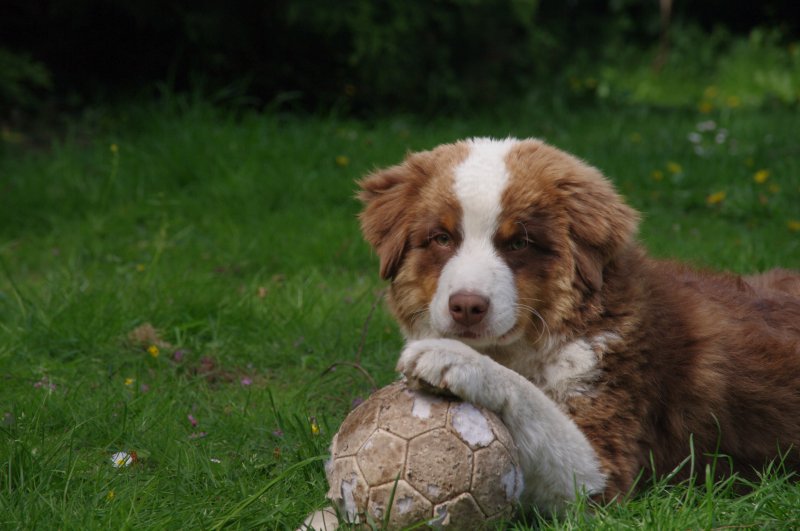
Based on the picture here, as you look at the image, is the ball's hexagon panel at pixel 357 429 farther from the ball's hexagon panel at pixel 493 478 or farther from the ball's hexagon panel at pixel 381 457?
Result: the ball's hexagon panel at pixel 493 478

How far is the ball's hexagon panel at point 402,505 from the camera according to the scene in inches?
117

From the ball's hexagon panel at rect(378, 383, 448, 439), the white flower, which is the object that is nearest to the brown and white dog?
the ball's hexagon panel at rect(378, 383, 448, 439)

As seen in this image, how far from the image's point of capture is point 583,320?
3553mm

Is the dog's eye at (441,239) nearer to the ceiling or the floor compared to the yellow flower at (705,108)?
nearer to the ceiling

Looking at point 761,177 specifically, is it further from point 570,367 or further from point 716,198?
point 570,367

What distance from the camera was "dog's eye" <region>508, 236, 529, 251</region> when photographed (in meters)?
3.60

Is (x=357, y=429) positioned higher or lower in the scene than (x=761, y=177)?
higher

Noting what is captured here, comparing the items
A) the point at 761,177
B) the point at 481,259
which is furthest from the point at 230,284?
the point at 761,177

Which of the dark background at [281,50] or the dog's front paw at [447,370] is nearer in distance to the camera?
the dog's front paw at [447,370]

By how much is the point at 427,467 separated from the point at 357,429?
30 cm

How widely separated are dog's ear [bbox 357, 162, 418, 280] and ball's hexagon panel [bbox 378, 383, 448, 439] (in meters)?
0.79

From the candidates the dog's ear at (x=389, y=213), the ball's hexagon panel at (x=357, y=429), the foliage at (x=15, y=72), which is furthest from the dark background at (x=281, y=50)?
the ball's hexagon panel at (x=357, y=429)

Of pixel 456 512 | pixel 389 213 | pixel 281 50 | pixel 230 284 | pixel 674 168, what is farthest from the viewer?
pixel 281 50

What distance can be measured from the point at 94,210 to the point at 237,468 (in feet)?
13.2
